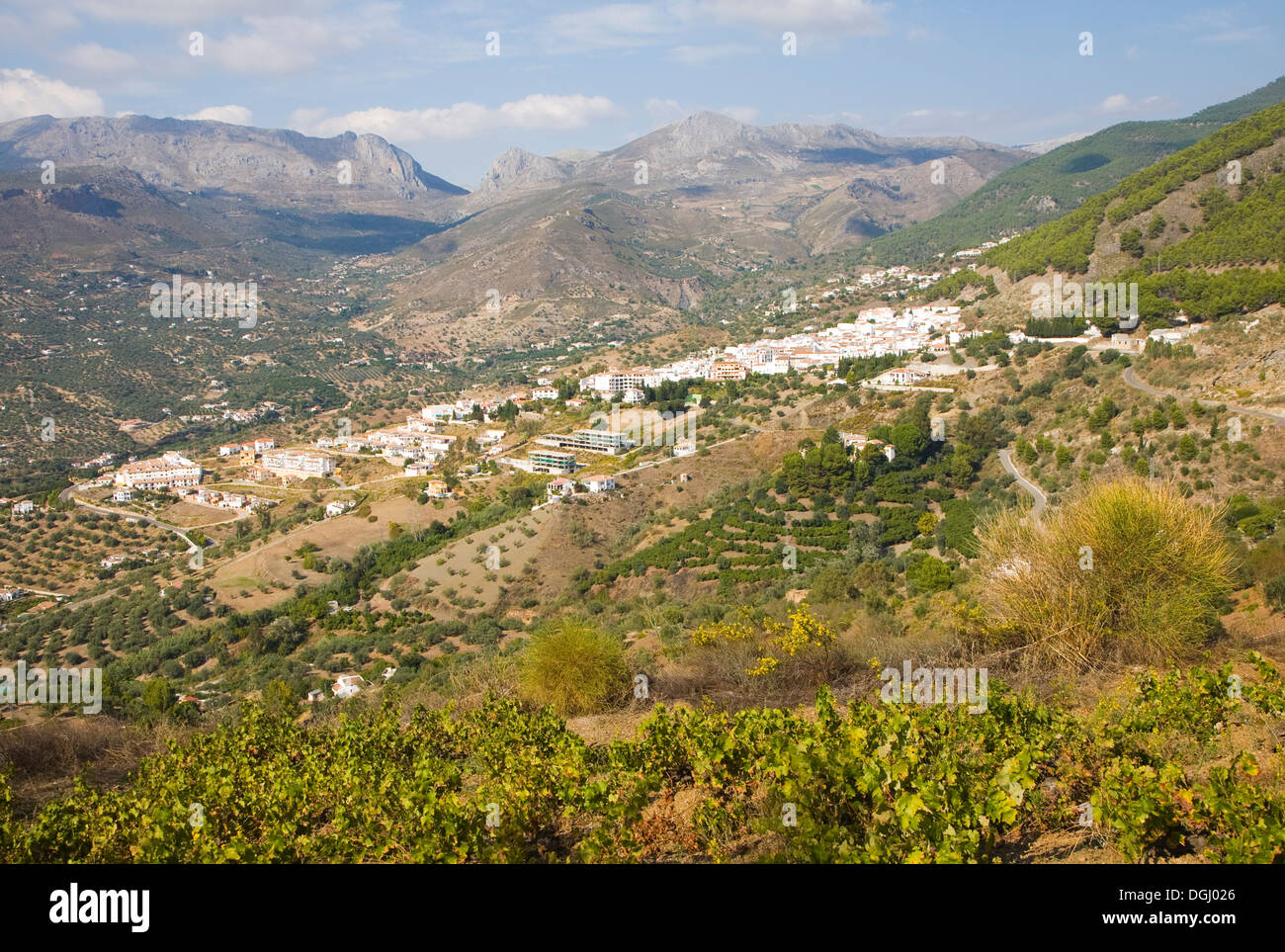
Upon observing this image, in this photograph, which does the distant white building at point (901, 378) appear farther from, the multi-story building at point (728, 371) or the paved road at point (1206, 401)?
the multi-story building at point (728, 371)

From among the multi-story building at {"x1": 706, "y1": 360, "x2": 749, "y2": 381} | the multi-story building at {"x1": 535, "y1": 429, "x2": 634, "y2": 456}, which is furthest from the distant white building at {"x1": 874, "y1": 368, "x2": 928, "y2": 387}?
the multi-story building at {"x1": 535, "y1": 429, "x2": 634, "y2": 456}

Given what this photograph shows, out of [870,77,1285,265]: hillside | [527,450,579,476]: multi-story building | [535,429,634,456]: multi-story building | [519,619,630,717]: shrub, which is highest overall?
[870,77,1285,265]: hillside

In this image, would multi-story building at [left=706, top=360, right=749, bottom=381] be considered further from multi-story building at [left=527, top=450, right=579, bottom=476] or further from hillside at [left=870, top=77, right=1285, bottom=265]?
hillside at [left=870, top=77, right=1285, bottom=265]

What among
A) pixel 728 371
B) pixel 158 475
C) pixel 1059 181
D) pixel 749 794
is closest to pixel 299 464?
pixel 158 475

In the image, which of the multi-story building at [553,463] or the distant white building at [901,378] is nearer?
the distant white building at [901,378]

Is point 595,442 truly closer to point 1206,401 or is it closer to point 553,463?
point 553,463

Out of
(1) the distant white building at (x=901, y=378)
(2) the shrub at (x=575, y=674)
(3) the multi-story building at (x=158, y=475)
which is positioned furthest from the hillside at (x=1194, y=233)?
(3) the multi-story building at (x=158, y=475)
